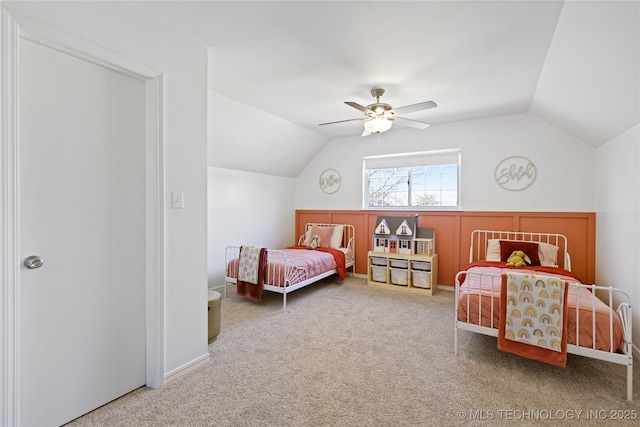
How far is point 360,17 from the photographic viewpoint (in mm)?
1992

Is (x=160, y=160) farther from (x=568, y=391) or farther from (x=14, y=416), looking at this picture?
(x=568, y=391)

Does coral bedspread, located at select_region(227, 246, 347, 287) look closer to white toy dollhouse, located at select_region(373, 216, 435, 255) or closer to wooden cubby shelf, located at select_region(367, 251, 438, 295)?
wooden cubby shelf, located at select_region(367, 251, 438, 295)

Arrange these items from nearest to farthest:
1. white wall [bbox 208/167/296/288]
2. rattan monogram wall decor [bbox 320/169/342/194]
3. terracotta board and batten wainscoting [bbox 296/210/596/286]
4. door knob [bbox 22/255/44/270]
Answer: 1. door knob [bbox 22/255/44/270]
2. terracotta board and batten wainscoting [bbox 296/210/596/286]
3. white wall [bbox 208/167/296/288]
4. rattan monogram wall decor [bbox 320/169/342/194]

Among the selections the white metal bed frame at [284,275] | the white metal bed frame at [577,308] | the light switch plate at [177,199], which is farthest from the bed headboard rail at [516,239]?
the light switch plate at [177,199]

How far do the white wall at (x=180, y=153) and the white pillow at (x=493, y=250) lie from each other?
3.53 meters

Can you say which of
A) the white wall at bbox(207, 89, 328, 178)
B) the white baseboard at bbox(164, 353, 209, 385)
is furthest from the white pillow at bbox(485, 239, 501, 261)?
the white baseboard at bbox(164, 353, 209, 385)

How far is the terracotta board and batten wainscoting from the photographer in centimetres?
371

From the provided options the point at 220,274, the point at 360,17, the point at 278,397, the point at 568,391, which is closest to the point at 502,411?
the point at 568,391

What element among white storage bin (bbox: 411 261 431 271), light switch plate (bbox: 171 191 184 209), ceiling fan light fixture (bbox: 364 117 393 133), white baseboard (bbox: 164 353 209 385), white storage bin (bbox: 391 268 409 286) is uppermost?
ceiling fan light fixture (bbox: 364 117 393 133)

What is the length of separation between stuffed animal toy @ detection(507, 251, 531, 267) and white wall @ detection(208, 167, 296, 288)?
3686 mm

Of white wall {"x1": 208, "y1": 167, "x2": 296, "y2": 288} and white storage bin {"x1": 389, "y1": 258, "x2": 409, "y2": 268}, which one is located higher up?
white wall {"x1": 208, "y1": 167, "x2": 296, "y2": 288}

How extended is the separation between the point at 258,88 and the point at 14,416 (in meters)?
3.07

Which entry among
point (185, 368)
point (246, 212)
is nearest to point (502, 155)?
point (246, 212)

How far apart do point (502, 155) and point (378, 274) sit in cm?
246
